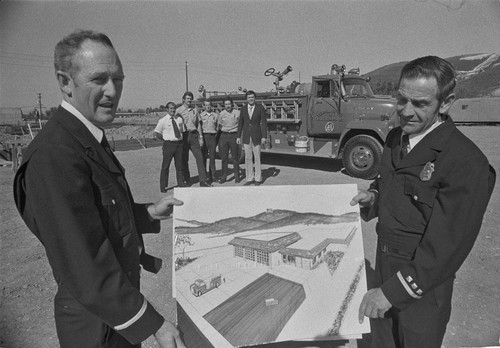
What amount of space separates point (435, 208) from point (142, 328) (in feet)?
4.24

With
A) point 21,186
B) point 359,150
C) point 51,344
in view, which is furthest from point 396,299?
point 359,150

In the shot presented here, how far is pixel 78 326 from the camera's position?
1.28m

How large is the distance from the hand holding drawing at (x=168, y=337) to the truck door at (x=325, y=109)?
7840 millimetres

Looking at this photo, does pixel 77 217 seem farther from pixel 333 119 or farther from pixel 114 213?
pixel 333 119

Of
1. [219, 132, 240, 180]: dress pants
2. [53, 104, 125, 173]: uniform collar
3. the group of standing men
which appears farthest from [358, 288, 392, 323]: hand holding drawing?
[219, 132, 240, 180]: dress pants

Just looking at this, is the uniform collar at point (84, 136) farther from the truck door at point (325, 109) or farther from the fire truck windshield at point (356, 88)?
the fire truck windshield at point (356, 88)

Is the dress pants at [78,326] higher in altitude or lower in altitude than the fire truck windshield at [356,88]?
lower

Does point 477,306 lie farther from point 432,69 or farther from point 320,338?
point 432,69

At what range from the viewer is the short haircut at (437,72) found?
1.52 metres

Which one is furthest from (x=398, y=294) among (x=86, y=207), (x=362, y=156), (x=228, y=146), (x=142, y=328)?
(x=362, y=156)

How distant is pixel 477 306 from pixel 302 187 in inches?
85.8

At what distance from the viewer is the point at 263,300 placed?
74.3 inches

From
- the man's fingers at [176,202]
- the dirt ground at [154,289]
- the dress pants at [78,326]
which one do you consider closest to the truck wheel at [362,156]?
the dirt ground at [154,289]

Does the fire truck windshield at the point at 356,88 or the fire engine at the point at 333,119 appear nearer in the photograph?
the fire engine at the point at 333,119
